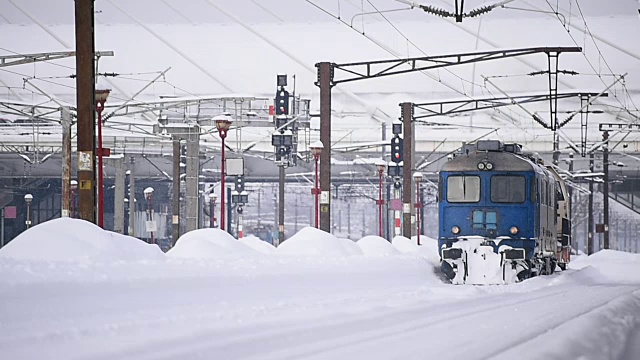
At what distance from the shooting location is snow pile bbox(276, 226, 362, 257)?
26.2 metres

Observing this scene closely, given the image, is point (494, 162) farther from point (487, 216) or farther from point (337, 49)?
point (337, 49)

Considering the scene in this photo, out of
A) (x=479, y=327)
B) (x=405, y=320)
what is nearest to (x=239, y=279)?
(x=405, y=320)

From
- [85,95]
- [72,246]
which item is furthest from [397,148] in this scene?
[72,246]

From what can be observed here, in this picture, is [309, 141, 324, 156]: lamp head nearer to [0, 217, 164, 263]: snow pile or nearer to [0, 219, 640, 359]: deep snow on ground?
[0, 219, 640, 359]: deep snow on ground

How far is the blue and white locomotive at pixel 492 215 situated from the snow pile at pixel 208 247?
212 inches

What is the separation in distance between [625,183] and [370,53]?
2489 centimetres

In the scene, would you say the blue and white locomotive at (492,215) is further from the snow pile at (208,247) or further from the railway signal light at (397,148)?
the railway signal light at (397,148)

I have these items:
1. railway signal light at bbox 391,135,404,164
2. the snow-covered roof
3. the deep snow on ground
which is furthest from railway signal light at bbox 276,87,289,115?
the snow-covered roof

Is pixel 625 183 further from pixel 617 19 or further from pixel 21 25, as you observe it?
pixel 21 25

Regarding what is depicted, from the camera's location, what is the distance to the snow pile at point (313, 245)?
26223 mm

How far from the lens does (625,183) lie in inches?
3595

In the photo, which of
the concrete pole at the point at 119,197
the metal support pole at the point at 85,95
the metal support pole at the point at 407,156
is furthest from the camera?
the concrete pole at the point at 119,197

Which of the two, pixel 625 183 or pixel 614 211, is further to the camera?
pixel 614 211

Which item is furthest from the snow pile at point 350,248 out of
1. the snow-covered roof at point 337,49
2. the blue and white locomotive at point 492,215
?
the snow-covered roof at point 337,49
